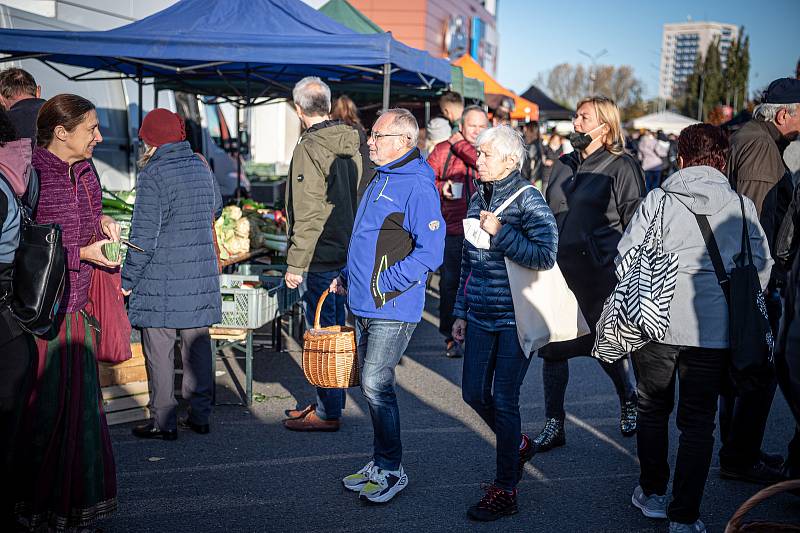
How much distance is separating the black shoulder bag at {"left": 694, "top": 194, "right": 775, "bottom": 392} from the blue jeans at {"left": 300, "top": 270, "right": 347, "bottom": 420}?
254cm

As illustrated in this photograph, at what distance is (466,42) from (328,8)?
22.0 metres

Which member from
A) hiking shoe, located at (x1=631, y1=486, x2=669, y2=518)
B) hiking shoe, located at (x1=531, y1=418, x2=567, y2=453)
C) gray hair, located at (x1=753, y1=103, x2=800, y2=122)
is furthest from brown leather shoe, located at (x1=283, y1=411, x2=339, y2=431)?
gray hair, located at (x1=753, y1=103, x2=800, y2=122)

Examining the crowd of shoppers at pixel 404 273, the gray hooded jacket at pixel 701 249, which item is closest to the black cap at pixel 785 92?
the crowd of shoppers at pixel 404 273

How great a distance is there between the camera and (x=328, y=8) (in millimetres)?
12984

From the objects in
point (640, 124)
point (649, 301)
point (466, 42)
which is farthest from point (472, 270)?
point (640, 124)

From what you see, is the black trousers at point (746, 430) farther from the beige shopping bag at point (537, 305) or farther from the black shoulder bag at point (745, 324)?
the beige shopping bag at point (537, 305)

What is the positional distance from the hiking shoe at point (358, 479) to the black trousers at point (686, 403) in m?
1.48

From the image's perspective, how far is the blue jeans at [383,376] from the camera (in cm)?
425

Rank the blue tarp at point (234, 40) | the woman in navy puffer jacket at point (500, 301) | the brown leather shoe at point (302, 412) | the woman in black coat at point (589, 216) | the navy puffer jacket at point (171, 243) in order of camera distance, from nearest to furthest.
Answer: the woman in navy puffer jacket at point (500, 301) < the navy puffer jacket at point (171, 243) < the woman in black coat at point (589, 216) < the brown leather shoe at point (302, 412) < the blue tarp at point (234, 40)

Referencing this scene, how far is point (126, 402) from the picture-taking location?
548 cm

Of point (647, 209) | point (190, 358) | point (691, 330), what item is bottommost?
point (190, 358)

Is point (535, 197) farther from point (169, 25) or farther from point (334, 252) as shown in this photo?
point (169, 25)

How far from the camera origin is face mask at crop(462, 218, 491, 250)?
13.1 ft

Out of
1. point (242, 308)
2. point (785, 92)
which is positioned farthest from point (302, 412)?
point (785, 92)
